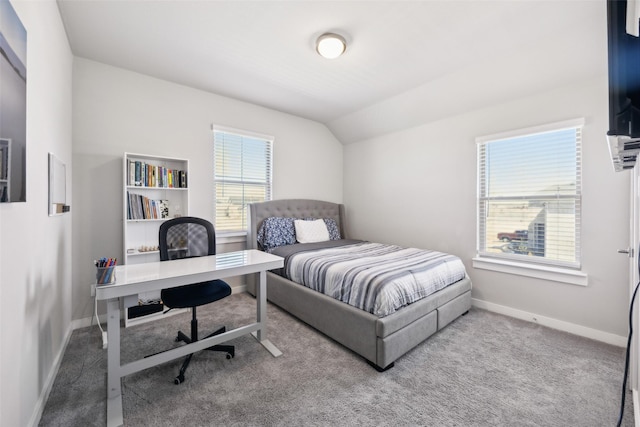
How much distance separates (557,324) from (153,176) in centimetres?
456

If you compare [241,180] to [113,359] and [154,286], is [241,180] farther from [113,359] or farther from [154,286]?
[113,359]

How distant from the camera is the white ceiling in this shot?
204 centimetres

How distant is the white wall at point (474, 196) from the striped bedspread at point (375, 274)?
0.68 metres

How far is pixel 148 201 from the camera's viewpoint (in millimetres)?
2920

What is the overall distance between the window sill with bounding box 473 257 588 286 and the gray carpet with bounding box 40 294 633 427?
54cm

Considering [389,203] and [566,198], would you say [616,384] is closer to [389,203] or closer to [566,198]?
[566,198]

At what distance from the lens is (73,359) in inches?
83.4

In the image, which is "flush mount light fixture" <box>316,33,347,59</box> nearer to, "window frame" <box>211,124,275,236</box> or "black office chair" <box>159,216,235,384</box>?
"window frame" <box>211,124,275,236</box>

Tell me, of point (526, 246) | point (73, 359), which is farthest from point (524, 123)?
point (73, 359)

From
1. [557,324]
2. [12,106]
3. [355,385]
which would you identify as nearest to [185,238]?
[12,106]

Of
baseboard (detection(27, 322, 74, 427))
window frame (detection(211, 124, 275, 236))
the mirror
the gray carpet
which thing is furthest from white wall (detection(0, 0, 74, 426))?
window frame (detection(211, 124, 275, 236))

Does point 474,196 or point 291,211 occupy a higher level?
point 474,196

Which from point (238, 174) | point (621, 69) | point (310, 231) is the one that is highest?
point (238, 174)

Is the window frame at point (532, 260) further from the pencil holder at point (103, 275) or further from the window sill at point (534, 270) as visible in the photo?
the pencil holder at point (103, 275)
